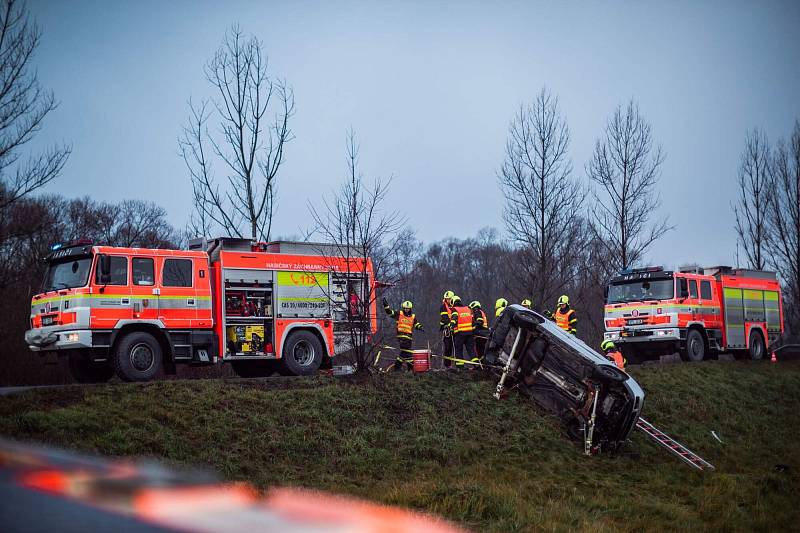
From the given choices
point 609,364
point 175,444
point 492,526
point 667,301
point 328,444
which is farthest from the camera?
point 667,301

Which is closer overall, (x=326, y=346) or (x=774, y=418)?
(x=326, y=346)

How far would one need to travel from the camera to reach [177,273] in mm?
15477

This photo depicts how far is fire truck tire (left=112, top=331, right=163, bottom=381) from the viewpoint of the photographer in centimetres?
1423

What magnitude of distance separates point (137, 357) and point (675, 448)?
34.5 ft

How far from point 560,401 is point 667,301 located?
9539mm

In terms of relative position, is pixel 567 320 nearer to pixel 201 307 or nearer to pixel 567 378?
pixel 567 378

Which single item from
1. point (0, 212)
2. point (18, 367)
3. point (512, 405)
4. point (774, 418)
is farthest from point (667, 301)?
point (18, 367)

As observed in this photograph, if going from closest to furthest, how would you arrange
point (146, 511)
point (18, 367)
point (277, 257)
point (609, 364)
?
point (146, 511) → point (609, 364) → point (277, 257) → point (18, 367)

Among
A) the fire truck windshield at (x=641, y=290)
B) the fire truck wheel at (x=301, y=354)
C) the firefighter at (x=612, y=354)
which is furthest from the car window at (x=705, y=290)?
the fire truck wheel at (x=301, y=354)

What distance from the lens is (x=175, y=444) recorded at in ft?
35.3

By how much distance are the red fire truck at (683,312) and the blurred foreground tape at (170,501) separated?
22.2 m

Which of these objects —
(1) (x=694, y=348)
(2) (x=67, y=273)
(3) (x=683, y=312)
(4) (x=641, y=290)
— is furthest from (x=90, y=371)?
(1) (x=694, y=348)

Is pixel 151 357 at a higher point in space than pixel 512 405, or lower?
higher

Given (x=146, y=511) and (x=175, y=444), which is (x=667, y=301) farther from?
(x=146, y=511)
